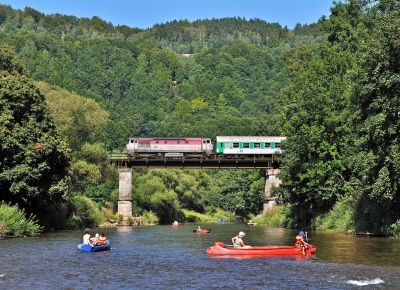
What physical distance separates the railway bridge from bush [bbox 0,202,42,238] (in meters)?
38.2

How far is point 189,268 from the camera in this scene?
30.6 m

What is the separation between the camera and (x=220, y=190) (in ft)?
438

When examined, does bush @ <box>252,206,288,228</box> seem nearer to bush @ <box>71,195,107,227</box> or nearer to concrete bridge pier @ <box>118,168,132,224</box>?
concrete bridge pier @ <box>118,168,132,224</box>

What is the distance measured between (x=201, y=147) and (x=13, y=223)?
5573cm

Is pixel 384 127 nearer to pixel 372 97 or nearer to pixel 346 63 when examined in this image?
pixel 372 97

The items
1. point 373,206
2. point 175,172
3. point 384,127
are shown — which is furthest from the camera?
point 175,172

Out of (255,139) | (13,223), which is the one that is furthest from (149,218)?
(13,223)

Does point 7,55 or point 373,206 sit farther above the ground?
point 7,55

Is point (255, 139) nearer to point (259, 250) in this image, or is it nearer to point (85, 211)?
point (85, 211)

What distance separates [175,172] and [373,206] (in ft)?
234

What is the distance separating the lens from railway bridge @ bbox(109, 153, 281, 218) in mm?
88688

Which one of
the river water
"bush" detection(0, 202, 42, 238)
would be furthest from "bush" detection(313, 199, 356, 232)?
"bush" detection(0, 202, 42, 238)

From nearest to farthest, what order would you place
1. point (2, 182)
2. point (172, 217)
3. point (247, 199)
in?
1. point (2, 182)
2. point (172, 217)
3. point (247, 199)

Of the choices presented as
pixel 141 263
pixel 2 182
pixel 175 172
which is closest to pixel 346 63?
pixel 2 182
